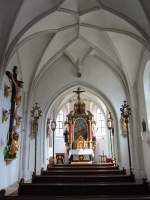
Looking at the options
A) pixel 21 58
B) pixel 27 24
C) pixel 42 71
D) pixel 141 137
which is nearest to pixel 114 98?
pixel 141 137

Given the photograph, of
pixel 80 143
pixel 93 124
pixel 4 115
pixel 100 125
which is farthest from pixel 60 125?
pixel 4 115

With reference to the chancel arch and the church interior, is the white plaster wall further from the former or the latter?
the chancel arch

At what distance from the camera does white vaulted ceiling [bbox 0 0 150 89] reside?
729cm

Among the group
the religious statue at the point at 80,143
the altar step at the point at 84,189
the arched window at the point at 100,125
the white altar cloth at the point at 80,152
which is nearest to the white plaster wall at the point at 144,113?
the altar step at the point at 84,189

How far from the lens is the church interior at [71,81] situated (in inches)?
273

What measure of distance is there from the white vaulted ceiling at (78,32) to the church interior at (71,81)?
0.11 feet

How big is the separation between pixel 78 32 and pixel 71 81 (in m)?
3.10

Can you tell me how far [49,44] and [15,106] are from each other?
10.8 ft

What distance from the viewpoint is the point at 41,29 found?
856 cm

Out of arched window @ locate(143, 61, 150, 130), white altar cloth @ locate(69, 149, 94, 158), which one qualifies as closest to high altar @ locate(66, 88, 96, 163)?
white altar cloth @ locate(69, 149, 94, 158)

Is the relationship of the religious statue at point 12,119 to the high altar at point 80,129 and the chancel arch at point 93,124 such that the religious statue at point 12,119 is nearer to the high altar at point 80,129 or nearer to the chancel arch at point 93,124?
the chancel arch at point 93,124

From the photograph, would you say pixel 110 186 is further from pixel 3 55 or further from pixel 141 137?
pixel 3 55

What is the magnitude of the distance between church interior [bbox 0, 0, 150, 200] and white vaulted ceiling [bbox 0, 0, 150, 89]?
33mm

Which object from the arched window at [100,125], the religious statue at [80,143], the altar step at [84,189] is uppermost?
the arched window at [100,125]
